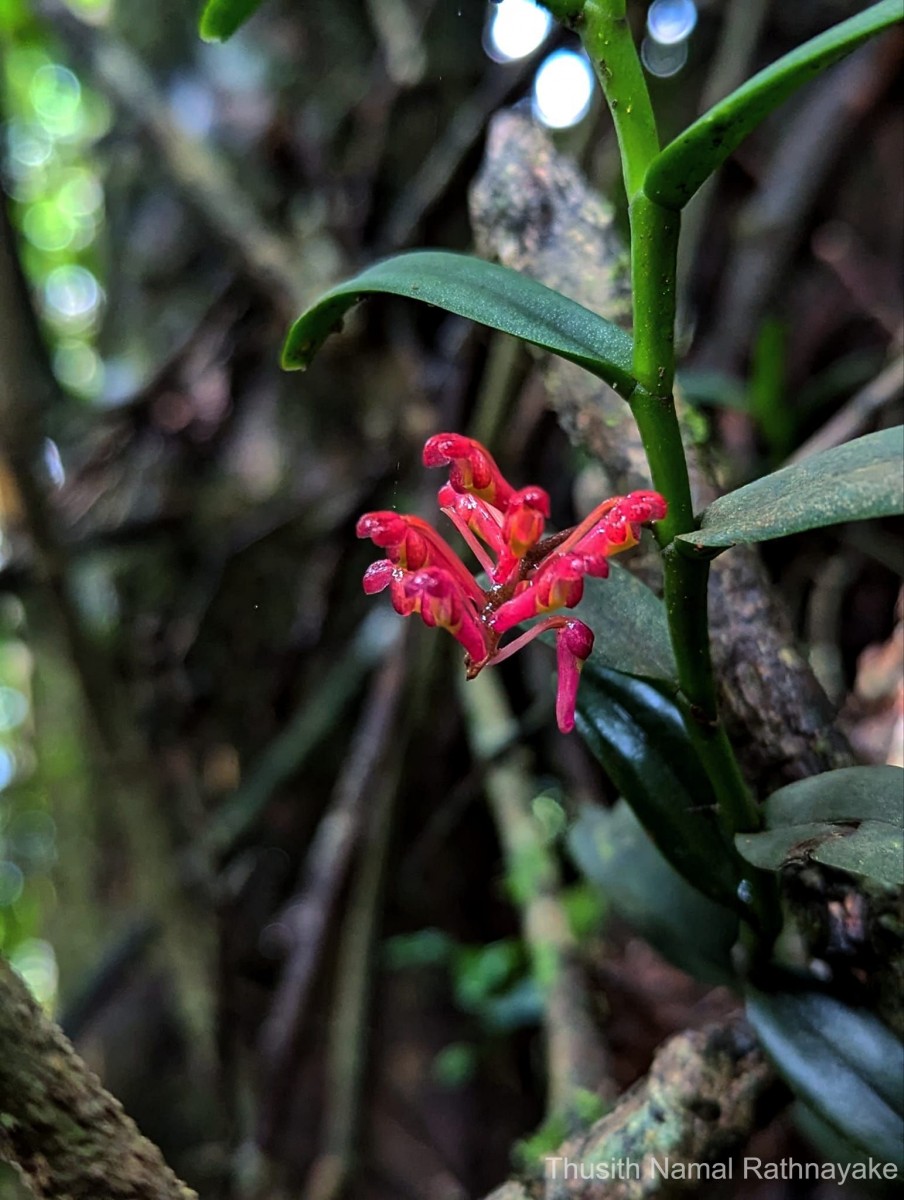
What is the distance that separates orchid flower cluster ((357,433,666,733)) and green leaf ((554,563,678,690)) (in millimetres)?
41

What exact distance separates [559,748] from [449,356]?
729mm

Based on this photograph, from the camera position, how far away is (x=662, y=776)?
0.62 meters

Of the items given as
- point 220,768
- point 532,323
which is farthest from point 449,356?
point 532,323

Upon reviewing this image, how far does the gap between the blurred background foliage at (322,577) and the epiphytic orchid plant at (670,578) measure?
67 centimetres

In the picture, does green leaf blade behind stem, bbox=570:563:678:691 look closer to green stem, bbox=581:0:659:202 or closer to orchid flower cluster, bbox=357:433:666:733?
orchid flower cluster, bbox=357:433:666:733

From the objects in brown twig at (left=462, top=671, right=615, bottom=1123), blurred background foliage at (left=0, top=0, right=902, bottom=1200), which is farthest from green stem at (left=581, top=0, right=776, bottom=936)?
blurred background foliage at (left=0, top=0, right=902, bottom=1200)

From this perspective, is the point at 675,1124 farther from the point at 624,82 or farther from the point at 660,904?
the point at 624,82

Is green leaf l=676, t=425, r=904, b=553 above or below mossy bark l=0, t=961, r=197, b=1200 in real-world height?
above

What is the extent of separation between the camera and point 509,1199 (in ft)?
2.13

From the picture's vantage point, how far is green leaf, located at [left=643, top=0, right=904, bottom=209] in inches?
15.1

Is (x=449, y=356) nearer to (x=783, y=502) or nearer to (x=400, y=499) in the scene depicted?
(x=400, y=499)

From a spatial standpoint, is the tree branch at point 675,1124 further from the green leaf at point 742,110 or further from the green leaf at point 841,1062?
the green leaf at point 742,110

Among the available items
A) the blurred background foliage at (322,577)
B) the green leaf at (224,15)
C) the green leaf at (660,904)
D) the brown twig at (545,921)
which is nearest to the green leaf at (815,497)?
the green leaf at (660,904)

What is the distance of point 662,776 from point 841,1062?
0.62ft
